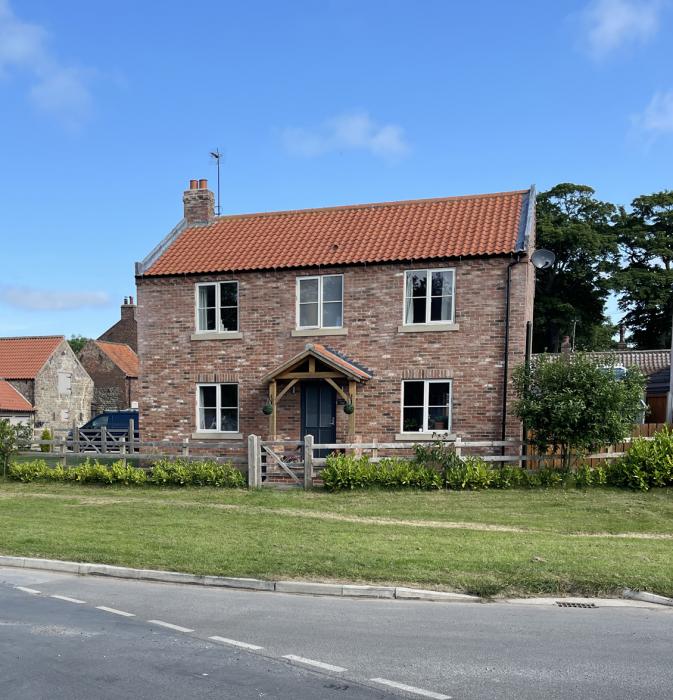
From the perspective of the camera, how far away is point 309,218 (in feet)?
78.5

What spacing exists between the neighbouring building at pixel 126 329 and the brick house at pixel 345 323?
36.7 meters

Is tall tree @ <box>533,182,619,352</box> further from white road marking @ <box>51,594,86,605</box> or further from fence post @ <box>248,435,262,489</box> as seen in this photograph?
white road marking @ <box>51,594,86,605</box>

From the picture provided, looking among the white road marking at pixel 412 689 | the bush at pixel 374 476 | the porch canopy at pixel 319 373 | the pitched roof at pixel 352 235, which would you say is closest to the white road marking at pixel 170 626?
the white road marking at pixel 412 689

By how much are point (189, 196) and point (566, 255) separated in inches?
1320

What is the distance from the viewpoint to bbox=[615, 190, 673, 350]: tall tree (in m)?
48.8

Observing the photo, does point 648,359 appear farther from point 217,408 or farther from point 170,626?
point 170,626

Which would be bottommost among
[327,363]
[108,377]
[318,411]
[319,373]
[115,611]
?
[115,611]

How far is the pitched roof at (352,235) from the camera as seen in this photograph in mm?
20547

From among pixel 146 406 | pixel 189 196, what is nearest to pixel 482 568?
pixel 146 406

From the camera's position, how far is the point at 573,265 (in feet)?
167

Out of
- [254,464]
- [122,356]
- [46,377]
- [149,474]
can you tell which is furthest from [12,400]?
[254,464]

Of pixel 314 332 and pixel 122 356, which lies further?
pixel 122 356

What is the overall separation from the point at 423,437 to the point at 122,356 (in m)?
38.3

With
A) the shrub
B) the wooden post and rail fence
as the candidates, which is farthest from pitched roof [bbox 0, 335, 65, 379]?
the shrub
